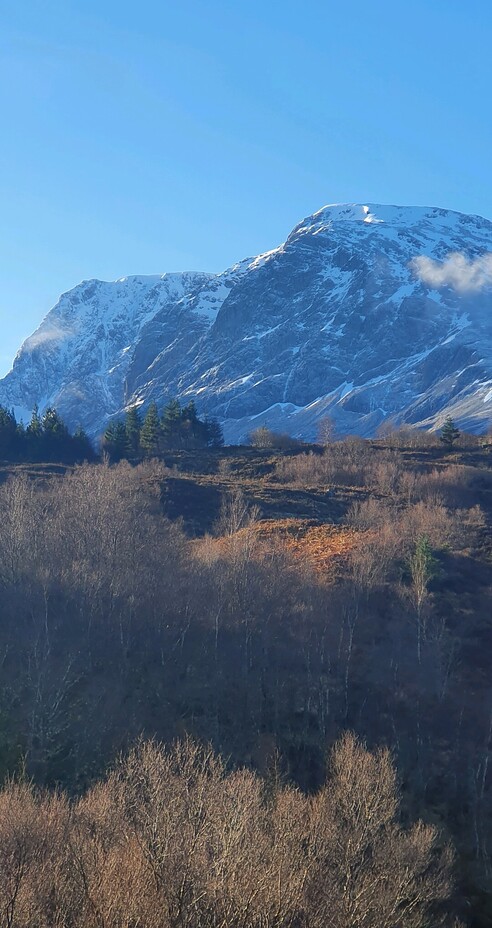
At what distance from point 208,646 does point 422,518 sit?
2918 cm

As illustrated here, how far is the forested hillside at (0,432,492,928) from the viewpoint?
2514cm

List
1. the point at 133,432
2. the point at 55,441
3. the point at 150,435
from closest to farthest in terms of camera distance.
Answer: the point at 150,435, the point at 55,441, the point at 133,432

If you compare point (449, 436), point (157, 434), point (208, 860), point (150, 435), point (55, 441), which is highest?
point (157, 434)

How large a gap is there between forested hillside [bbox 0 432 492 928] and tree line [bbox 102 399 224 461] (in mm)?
30036

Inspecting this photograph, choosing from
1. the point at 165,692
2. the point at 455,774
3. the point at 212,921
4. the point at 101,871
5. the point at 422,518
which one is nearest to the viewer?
the point at 212,921

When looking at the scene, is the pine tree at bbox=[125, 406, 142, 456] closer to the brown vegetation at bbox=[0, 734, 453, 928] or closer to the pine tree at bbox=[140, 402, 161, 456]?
the pine tree at bbox=[140, 402, 161, 456]

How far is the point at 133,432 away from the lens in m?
122

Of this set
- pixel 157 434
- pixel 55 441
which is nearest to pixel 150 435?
pixel 157 434

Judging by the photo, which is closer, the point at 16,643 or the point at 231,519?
the point at 16,643

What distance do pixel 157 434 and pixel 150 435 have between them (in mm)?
2001

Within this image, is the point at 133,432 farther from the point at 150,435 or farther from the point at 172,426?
the point at 172,426

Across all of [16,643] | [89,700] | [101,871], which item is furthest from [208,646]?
[101,871]

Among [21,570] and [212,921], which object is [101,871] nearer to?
[212,921]

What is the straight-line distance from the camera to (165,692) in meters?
55.0
